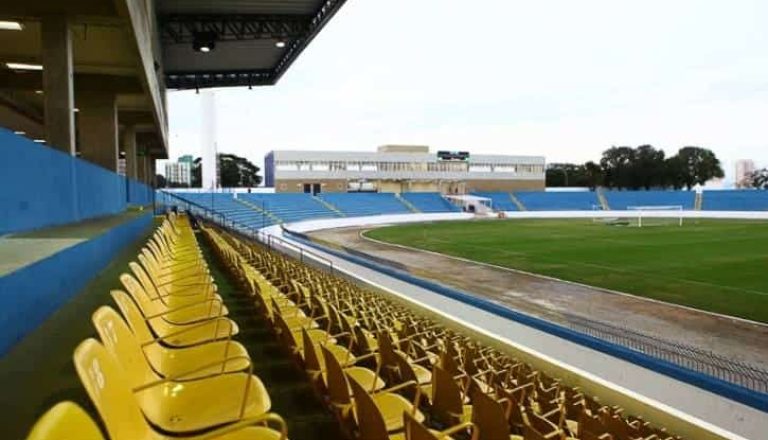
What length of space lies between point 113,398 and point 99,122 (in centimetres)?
1757

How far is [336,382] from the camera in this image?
9.36ft

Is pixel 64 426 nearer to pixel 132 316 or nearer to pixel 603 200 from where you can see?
pixel 132 316

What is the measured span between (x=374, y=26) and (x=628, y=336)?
34363mm

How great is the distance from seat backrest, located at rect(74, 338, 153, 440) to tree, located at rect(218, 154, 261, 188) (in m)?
79.6

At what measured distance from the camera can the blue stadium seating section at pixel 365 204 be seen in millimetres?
52412

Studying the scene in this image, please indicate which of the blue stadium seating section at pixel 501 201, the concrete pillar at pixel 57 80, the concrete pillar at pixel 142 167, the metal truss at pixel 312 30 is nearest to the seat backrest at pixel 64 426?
the concrete pillar at pixel 57 80

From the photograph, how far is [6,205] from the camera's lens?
6.18 m

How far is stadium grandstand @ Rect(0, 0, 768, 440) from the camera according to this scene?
2562 mm

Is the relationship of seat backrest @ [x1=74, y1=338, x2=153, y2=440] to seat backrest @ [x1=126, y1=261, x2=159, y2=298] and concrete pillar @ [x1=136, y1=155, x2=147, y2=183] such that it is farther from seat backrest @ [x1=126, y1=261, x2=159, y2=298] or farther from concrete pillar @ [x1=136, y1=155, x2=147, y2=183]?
concrete pillar @ [x1=136, y1=155, x2=147, y2=183]

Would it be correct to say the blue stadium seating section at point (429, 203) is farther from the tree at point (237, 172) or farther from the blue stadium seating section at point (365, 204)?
the tree at point (237, 172)

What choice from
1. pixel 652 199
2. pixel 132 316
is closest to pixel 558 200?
pixel 652 199

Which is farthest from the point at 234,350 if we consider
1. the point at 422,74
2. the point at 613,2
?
the point at 422,74

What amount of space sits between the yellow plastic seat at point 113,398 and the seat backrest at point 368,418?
388 mm

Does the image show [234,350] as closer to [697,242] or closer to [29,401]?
[29,401]
